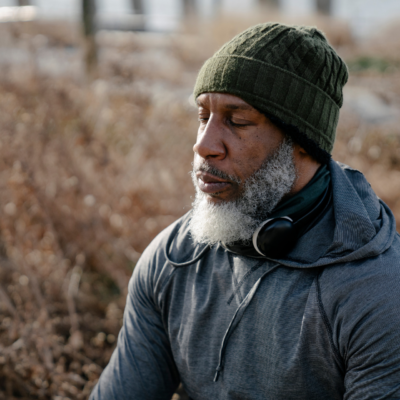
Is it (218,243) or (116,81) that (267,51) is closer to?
(218,243)

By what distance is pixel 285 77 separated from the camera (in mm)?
1751

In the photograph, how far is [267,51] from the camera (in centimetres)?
176

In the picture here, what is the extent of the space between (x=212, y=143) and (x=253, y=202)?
Result: 31cm

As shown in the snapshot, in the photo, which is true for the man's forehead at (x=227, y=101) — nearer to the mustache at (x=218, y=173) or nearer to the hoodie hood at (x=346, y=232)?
the mustache at (x=218, y=173)

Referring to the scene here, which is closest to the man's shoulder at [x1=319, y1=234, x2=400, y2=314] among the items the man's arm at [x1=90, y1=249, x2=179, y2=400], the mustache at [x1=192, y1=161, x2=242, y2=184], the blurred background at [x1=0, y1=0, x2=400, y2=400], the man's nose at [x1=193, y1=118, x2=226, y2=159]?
the mustache at [x1=192, y1=161, x2=242, y2=184]

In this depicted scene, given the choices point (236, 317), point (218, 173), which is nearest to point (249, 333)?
point (236, 317)

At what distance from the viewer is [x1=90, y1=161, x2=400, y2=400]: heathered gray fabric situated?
142 centimetres

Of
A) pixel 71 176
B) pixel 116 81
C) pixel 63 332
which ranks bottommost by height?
pixel 63 332

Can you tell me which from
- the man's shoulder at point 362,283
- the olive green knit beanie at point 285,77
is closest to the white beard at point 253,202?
the olive green knit beanie at point 285,77

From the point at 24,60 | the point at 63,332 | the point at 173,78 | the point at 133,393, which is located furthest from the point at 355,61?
the point at 133,393

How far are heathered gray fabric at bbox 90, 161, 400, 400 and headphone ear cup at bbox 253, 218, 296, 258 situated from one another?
4 centimetres

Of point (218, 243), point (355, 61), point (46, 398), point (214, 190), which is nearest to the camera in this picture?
point (214, 190)

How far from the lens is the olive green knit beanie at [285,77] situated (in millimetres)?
1735

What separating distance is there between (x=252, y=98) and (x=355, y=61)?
1120 cm
